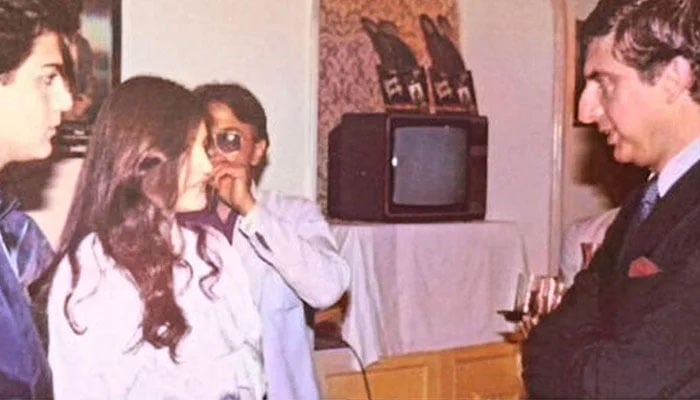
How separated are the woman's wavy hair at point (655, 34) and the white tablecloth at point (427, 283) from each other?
436 mm

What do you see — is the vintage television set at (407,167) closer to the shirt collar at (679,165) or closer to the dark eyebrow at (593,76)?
the dark eyebrow at (593,76)

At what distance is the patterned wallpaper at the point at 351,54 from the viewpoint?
2.03 metres

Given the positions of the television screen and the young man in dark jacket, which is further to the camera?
the television screen

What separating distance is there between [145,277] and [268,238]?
0.65 feet

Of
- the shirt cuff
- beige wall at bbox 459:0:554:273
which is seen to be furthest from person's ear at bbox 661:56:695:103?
the shirt cuff

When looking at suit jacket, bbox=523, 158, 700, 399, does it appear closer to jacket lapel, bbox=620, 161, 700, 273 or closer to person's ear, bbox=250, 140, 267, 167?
jacket lapel, bbox=620, 161, 700, 273

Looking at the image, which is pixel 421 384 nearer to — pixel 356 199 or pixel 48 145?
pixel 356 199

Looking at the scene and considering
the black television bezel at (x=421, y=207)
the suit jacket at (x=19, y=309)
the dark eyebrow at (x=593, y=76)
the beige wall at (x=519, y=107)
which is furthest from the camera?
the beige wall at (x=519, y=107)

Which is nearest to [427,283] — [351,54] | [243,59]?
[351,54]

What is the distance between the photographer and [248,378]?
6.20ft

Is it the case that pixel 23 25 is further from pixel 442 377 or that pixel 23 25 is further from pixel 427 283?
pixel 442 377

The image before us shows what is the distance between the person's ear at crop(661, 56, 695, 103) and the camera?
6.41 ft

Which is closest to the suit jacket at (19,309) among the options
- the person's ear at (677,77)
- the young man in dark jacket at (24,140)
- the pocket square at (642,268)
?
the young man in dark jacket at (24,140)

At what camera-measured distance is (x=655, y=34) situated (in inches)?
76.9
